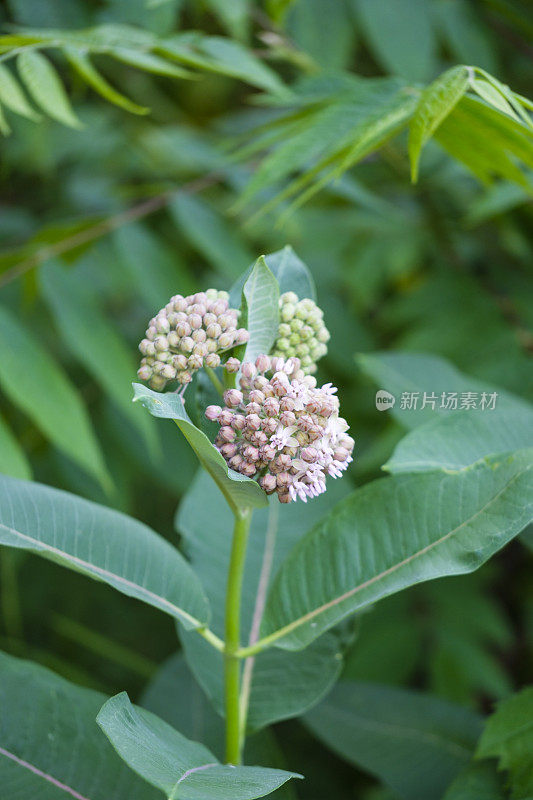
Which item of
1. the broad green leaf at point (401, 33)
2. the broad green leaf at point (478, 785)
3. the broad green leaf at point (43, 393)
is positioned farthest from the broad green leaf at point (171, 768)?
the broad green leaf at point (401, 33)

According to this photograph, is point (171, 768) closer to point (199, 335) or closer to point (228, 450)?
point (228, 450)

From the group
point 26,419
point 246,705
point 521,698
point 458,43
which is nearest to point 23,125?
point 26,419

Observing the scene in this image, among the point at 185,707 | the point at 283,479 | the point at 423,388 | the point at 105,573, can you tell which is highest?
the point at 283,479

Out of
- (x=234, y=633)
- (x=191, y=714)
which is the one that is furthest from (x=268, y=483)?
(x=191, y=714)

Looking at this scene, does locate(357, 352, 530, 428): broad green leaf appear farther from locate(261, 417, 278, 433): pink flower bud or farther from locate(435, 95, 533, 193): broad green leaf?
locate(261, 417, 278, 433): pink flower bud

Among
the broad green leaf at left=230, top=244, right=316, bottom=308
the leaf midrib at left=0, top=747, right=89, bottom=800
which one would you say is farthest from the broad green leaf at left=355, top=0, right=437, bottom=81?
the leaf midrib at left=0, top=747, right=89, bottom=800

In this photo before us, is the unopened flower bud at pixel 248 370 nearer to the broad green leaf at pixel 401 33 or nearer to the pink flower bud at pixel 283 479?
the pink flower bud at pixel 283 479
